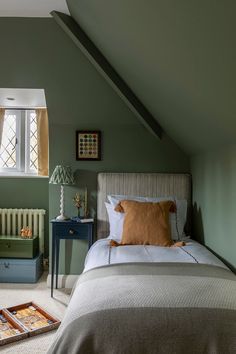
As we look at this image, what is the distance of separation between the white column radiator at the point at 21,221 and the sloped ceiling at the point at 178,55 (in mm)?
1829

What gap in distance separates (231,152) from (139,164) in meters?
1.36

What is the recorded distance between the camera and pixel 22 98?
3.57m

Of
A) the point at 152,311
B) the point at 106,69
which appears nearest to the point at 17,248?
the point at 106,69

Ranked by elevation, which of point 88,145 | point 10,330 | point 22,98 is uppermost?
point 22,98

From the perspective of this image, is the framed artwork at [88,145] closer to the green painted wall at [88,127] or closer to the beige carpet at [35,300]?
the green painted wall at [88,127]

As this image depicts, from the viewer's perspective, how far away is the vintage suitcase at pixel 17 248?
3.51 meters


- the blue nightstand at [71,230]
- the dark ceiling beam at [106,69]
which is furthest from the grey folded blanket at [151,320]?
the dark ceiling beam at [106,69]

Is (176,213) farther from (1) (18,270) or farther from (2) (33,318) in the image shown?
(1) (18,270)

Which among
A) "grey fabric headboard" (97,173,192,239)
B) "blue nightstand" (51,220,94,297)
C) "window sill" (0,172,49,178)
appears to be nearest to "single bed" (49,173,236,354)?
"blue nightstand" (51,220,94,297)

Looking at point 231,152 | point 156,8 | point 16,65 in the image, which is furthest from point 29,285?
point 156,8

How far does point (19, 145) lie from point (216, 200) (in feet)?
8.35

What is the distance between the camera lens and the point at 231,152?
2.23m

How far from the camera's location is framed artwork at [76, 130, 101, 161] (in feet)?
11.3

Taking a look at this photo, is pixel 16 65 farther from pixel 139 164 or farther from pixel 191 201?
pixel 191 201
